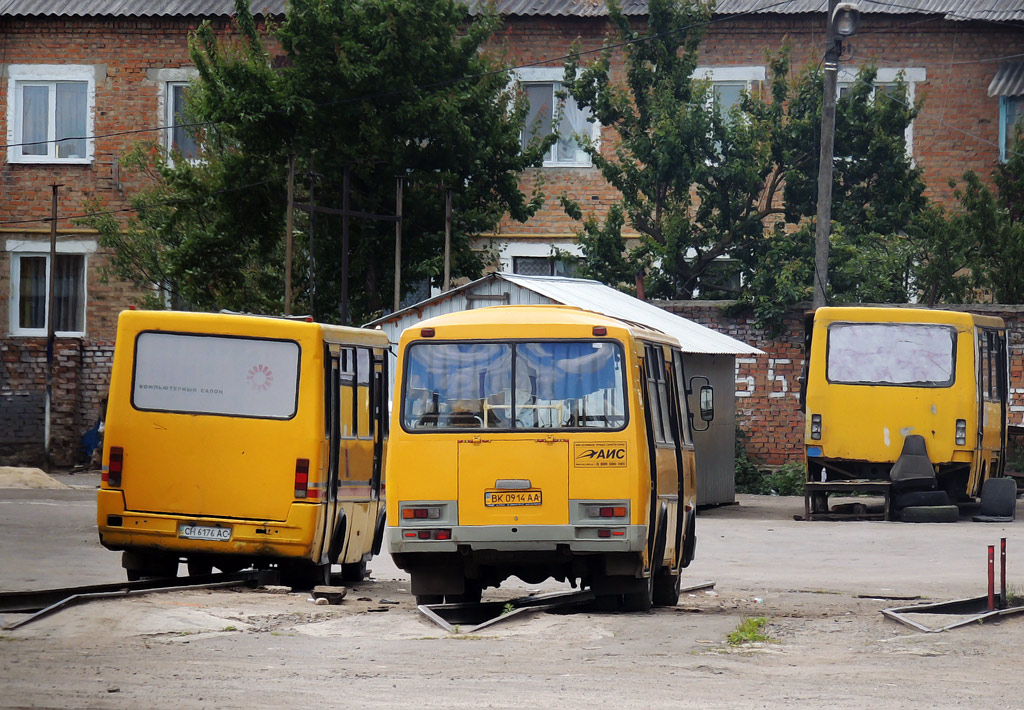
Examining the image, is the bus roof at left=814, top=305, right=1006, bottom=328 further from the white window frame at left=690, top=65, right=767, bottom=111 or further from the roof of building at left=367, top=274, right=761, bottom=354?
the white window frame at left=690, top=65, right=767, bottom=111

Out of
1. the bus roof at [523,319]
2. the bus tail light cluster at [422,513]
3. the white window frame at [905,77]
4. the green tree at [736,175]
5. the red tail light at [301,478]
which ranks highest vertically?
the white window frame at [905,77]

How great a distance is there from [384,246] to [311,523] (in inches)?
624

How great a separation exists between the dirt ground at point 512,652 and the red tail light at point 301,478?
0.94m

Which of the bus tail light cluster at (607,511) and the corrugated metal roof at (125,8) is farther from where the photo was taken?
the corrugated metal roof at (125,8)

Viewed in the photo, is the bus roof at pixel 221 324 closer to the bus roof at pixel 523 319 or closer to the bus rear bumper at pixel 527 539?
the bus roof at pixel 523 319

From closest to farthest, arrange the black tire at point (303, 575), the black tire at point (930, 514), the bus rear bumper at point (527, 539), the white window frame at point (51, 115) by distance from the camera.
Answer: the bus rear bumper at point (527, 539), the black tire at point (303, 575), the black tire at point (930, 514), the white window frame at point (51, 115)

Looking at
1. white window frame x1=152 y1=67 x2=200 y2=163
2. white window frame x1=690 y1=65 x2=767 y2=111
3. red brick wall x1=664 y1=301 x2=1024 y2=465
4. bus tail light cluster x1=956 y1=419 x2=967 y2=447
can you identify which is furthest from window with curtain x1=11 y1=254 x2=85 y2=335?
bus tail light cluster x1=956 y1=419 x2=967 y2=447

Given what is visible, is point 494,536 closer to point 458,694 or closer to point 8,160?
point 458,694

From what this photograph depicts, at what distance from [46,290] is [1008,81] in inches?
798

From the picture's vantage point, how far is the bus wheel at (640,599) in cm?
1377

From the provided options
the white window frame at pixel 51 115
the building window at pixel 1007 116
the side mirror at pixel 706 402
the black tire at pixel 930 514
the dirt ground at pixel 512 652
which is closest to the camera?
the dirt ground at pixel 512 652

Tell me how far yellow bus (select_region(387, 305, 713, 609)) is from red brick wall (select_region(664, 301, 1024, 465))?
18.3 m

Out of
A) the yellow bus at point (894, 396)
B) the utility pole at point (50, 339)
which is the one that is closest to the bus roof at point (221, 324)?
the yellow bus at point (894, 396)

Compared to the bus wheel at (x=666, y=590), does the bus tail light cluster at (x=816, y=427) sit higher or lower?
higher
